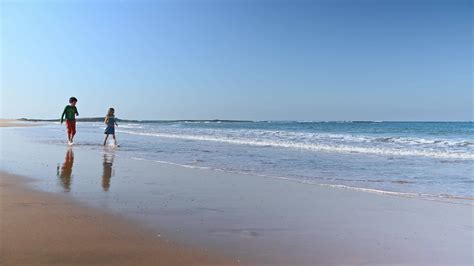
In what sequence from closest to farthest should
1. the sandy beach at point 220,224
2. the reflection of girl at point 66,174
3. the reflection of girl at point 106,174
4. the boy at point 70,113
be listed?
the sandy beach at point 220,224 < the reflection of girl at point 66,174 < the reflection of girl at point 106,174 < the boy at point 70,113

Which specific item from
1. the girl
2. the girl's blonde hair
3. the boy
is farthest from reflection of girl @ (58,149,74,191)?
the girl's blonde hair

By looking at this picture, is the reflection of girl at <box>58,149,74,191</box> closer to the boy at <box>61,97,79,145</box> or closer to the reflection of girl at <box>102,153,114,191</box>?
the reflection of girl at <box>102,153,114,191</box>

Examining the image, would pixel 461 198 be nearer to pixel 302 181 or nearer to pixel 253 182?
pixel 302 181

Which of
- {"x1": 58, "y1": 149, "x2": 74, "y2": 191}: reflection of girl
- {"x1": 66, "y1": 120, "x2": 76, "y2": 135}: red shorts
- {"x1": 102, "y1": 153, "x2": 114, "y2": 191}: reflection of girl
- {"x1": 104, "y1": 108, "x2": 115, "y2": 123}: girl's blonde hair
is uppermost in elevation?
{"x1": 104, "y1": 108, "x2": 115, "y2": 123}: girl's blonde hair

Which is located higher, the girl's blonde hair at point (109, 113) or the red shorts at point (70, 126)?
the girl's blonde hair at point (109, 113)

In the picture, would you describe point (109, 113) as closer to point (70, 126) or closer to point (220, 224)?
point (70, 126)

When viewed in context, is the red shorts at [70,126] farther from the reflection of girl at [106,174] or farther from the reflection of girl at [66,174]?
the reflection of girl at [106,174]

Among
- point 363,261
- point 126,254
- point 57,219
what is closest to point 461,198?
point 363,261

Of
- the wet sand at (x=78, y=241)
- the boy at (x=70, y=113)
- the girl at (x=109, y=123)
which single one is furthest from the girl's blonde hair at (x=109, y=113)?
the wet sand at (x=78, y=241)

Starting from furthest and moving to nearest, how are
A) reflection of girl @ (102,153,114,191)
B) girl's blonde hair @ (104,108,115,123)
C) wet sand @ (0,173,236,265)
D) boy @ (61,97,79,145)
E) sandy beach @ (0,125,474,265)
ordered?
girl's blonde hair @ (104,108,115,123) → boy @ (61,97,79,145) → reflection of girl @ (102,153,114,191) → sandy beach @ (0,125,474,265) → wet sand @ (0,173,236,265)

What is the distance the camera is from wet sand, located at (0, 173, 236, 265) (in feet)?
11.1

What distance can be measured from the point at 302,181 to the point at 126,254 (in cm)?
517

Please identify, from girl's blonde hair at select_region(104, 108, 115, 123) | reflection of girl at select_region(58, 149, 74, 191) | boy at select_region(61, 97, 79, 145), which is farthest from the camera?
girl's blonde hair at select_region(104, 108, 115, 123)

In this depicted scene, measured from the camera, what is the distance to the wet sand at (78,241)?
3.37 meters
